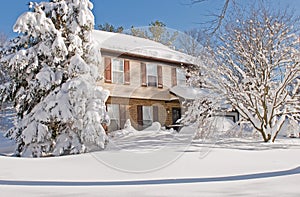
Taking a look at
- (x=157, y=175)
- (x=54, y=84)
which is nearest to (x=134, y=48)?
(x=54, y=84)

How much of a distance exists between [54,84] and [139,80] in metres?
7.88

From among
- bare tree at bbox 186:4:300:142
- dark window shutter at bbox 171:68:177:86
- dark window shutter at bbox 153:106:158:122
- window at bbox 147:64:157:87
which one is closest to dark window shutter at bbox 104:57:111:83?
window at bbox 147:64:157:87

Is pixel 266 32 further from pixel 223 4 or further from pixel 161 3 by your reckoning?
pixel 223 4

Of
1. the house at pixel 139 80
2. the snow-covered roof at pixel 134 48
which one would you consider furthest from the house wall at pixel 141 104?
the snow-covered roof at pixel 134 48

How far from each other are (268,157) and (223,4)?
4224mm

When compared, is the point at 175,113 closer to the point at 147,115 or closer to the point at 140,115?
the point at 147,115

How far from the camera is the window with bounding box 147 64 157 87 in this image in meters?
18.0

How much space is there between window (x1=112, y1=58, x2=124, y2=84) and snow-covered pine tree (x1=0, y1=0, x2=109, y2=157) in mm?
5354

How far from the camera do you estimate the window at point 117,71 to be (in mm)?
16359

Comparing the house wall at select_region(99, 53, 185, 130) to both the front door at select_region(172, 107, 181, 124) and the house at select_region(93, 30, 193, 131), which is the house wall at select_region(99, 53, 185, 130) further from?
the front door at select_region(172, 107, 181, 124)

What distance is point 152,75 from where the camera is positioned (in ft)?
59.6

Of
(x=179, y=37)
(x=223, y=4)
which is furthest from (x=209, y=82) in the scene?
(x=179, y=37)

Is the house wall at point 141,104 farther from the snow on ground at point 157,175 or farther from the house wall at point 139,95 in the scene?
the snow on ground at point 157,175

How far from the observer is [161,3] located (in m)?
7.85
